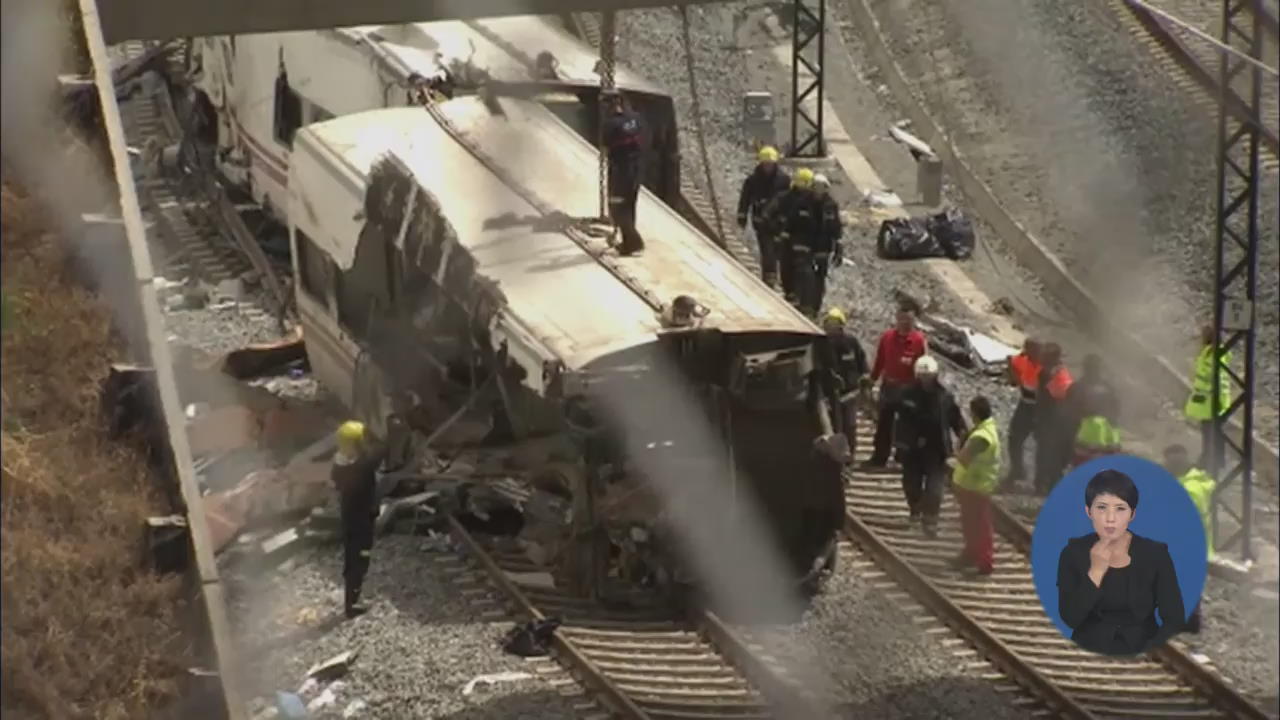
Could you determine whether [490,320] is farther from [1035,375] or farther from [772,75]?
[772,75]

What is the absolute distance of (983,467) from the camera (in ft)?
45.1

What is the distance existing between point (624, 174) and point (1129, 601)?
4.38 metres

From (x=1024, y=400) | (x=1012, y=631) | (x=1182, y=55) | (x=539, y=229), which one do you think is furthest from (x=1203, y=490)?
(x=1182, y=55)

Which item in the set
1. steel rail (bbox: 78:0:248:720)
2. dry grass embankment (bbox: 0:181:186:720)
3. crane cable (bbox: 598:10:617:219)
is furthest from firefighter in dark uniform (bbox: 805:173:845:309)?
dry grass embankment (bbox: 0:181:186:720)

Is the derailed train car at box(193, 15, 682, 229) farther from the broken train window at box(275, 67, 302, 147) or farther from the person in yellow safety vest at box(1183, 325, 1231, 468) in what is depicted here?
the person in yellow safety vest at box(1183, 325, 1231, 468)

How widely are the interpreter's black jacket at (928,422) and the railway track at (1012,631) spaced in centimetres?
67

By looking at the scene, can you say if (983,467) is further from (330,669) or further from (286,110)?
(286,110)

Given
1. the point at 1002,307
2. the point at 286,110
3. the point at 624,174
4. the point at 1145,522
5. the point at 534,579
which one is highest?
the point at 624,174

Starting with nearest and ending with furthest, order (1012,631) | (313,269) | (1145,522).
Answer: (1145,522) < (1012,631) < (313,269)

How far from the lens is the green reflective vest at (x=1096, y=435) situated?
1409 centimetres

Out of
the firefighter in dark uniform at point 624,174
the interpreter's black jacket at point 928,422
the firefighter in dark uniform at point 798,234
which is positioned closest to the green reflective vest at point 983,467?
the interpreter's black jacket at point 928,422

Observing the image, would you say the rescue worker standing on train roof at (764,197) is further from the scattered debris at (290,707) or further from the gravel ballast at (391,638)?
the scattered debris at (290,707)

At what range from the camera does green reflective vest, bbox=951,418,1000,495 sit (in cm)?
1371

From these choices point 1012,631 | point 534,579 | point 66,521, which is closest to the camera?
point 66,521
